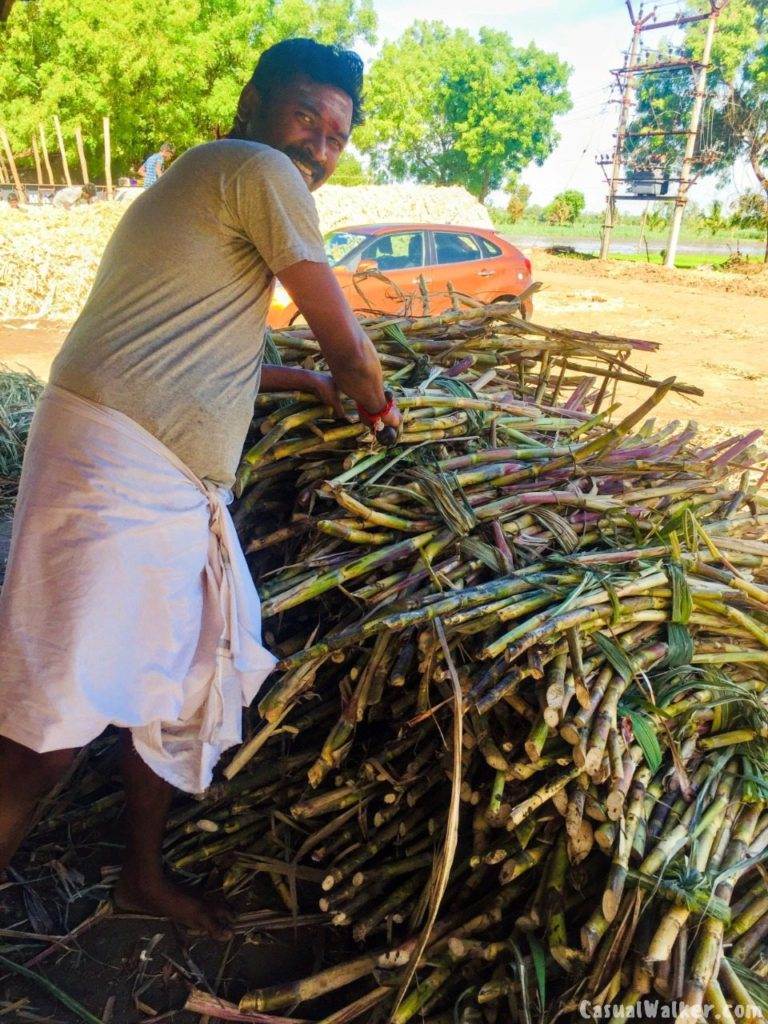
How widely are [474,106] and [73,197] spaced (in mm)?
33596

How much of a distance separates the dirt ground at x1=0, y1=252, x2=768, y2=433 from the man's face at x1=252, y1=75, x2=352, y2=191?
2989 millimetres

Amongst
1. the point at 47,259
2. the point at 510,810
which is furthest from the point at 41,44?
the point at 510,810

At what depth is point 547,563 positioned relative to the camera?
1.93 metres

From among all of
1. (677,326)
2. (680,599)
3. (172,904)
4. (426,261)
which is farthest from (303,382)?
(677,326)

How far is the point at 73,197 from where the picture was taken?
52.5 ft

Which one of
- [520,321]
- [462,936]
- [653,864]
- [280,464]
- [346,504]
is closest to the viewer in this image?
[653,864]

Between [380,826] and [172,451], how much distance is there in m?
1.02

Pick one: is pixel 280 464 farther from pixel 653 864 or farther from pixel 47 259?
pixel 47 259

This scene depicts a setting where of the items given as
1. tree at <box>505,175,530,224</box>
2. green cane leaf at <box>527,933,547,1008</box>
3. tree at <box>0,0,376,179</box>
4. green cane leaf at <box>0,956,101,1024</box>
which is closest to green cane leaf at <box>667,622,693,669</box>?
green cane leaf at <box>527,933,547,1008</box>

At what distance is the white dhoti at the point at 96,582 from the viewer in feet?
4.86

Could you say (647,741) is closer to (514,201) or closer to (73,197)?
(73,197)

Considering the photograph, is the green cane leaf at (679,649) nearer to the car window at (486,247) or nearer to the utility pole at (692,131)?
the car window at (486,247)

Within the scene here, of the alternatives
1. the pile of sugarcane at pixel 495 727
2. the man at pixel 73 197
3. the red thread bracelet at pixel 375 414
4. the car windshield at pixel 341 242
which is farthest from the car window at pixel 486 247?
the man at pixel 73 197

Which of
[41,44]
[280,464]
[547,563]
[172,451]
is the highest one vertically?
[41,44]
